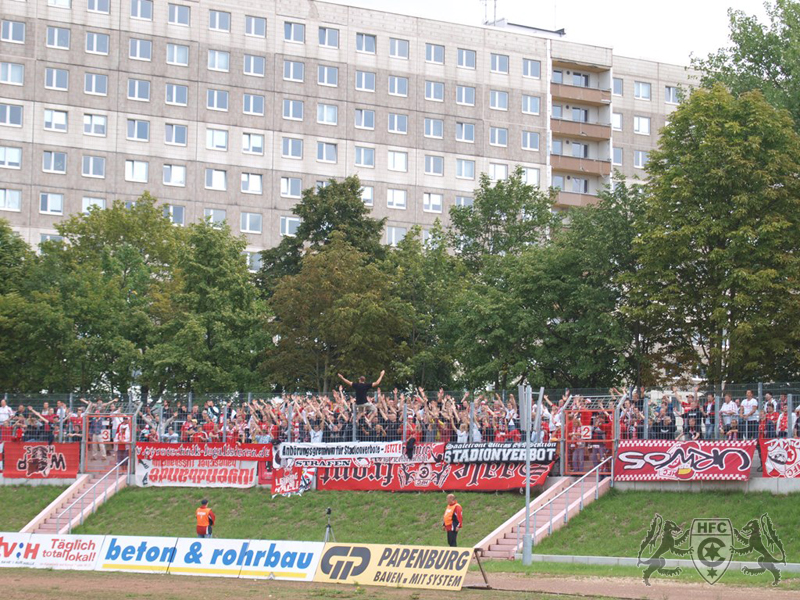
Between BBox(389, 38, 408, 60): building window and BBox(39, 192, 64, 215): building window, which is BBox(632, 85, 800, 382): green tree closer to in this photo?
BBox(389, 38, 408, 60): building window

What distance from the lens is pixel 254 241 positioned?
269 ft

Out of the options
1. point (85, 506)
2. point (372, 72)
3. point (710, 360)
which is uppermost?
point (372, 72)

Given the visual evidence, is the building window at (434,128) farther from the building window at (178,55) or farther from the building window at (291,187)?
the building window at (178,55)

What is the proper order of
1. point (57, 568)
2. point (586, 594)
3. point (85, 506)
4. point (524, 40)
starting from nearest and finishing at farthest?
point (586, 594) → point (57, 568) → point (85, 506) → point (524, 40)

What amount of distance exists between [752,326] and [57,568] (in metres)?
25.8

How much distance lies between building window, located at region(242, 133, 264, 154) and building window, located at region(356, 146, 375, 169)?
6908mm

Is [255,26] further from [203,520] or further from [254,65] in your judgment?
[203,520]

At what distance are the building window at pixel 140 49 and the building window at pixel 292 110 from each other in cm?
965

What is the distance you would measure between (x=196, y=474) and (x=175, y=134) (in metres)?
41.9

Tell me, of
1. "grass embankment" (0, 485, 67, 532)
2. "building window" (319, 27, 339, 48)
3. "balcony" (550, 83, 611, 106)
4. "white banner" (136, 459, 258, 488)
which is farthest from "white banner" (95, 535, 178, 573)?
"balcony" (550, 83, 611, 106)

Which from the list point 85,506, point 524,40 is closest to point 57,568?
point 85,506

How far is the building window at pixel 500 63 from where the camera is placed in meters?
88.4

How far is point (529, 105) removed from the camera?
294ft

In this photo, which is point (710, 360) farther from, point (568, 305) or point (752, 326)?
point (568, 305)
